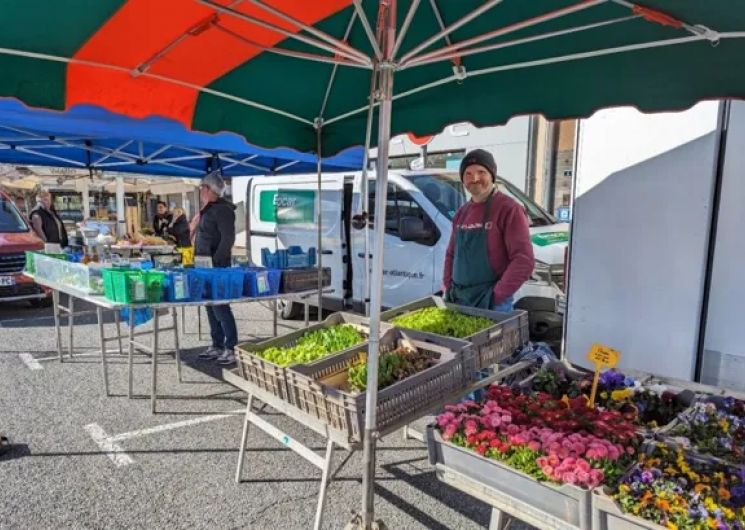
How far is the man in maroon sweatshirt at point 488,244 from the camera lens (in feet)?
9.89

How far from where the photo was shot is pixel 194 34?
7.84 ft

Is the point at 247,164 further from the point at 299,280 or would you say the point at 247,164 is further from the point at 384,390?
the point at 384,390

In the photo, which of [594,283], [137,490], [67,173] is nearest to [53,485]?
[137,490]

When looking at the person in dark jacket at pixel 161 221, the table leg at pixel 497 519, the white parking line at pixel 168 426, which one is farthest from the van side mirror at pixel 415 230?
the person in dark jacket at pixel 161 221

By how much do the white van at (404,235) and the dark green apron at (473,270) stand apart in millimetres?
1931

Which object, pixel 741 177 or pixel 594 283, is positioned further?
pixel 594 283

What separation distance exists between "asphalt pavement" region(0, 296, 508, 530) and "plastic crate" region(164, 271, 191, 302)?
0.92m

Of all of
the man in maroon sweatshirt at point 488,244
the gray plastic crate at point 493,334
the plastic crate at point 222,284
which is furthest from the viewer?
the plastic crate at point 222,284

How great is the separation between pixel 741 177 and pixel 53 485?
14.8ft

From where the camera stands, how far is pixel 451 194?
5891 mm

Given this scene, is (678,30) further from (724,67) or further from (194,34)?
(194,34)

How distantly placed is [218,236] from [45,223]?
5.25m

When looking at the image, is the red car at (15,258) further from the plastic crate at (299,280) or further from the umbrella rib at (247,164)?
the plastic crate at (299,280)

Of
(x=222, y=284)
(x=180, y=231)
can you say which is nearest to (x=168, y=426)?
(x=222, y=284)
